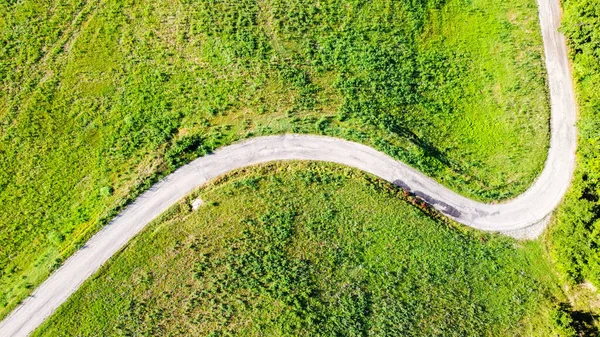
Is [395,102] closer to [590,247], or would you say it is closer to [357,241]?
[357,241]

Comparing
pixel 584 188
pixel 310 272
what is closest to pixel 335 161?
pixel 310 272

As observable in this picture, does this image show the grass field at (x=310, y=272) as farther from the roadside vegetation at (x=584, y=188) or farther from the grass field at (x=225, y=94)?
the grass field at (x=225, y=94)

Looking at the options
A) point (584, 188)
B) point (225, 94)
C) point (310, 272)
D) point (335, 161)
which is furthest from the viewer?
point (584, 188)

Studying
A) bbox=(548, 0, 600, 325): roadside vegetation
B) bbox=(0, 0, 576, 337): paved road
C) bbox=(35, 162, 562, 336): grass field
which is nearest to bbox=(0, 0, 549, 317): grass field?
bbox=(0, 0, 576, 337): paved road

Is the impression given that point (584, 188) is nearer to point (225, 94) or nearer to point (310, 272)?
point (310, 272)

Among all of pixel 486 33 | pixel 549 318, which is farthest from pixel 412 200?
pixel 486 33

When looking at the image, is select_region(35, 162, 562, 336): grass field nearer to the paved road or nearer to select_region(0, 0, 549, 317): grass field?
the paved road
